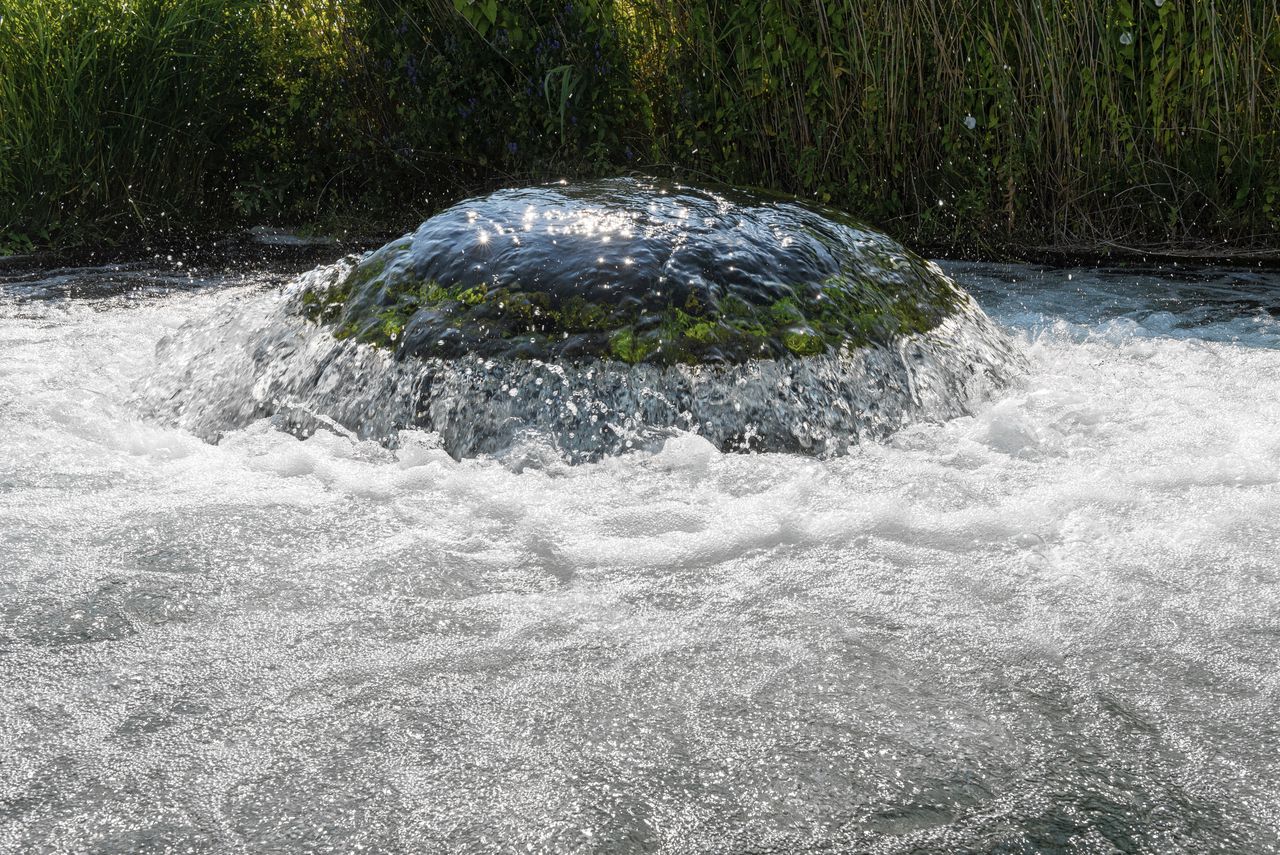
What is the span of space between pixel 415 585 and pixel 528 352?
1128 millimetres

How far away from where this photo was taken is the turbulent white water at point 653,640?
6.30ft

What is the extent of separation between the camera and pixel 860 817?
1.90m

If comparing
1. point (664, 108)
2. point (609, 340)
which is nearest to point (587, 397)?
point (609, 340)

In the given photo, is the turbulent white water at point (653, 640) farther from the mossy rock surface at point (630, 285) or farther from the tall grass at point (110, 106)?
the tall grass at point (110, 106)

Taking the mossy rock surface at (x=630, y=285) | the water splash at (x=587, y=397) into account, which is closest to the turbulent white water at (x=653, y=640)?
the water splash at (x=587, y=397)

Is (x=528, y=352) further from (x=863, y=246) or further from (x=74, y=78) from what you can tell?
(x=74, y=78)

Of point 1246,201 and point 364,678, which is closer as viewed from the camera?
point 364,678

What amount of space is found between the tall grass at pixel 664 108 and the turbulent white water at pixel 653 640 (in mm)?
2608

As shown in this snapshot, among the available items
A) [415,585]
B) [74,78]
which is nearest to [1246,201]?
[415,585]

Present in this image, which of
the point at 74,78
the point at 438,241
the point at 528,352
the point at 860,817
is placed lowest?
the point at 860,817

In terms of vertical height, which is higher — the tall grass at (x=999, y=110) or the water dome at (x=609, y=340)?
the tall grass at (x=999, y=110)

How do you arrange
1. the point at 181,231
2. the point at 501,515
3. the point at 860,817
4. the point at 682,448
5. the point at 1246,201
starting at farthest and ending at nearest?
the point at 181,231, the point at 1246,201, the point at 682,448, the point at 501,515, the point at 860,817

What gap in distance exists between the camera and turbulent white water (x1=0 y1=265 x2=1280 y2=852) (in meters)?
1.92

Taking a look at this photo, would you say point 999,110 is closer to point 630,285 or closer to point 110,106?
point 630,285
